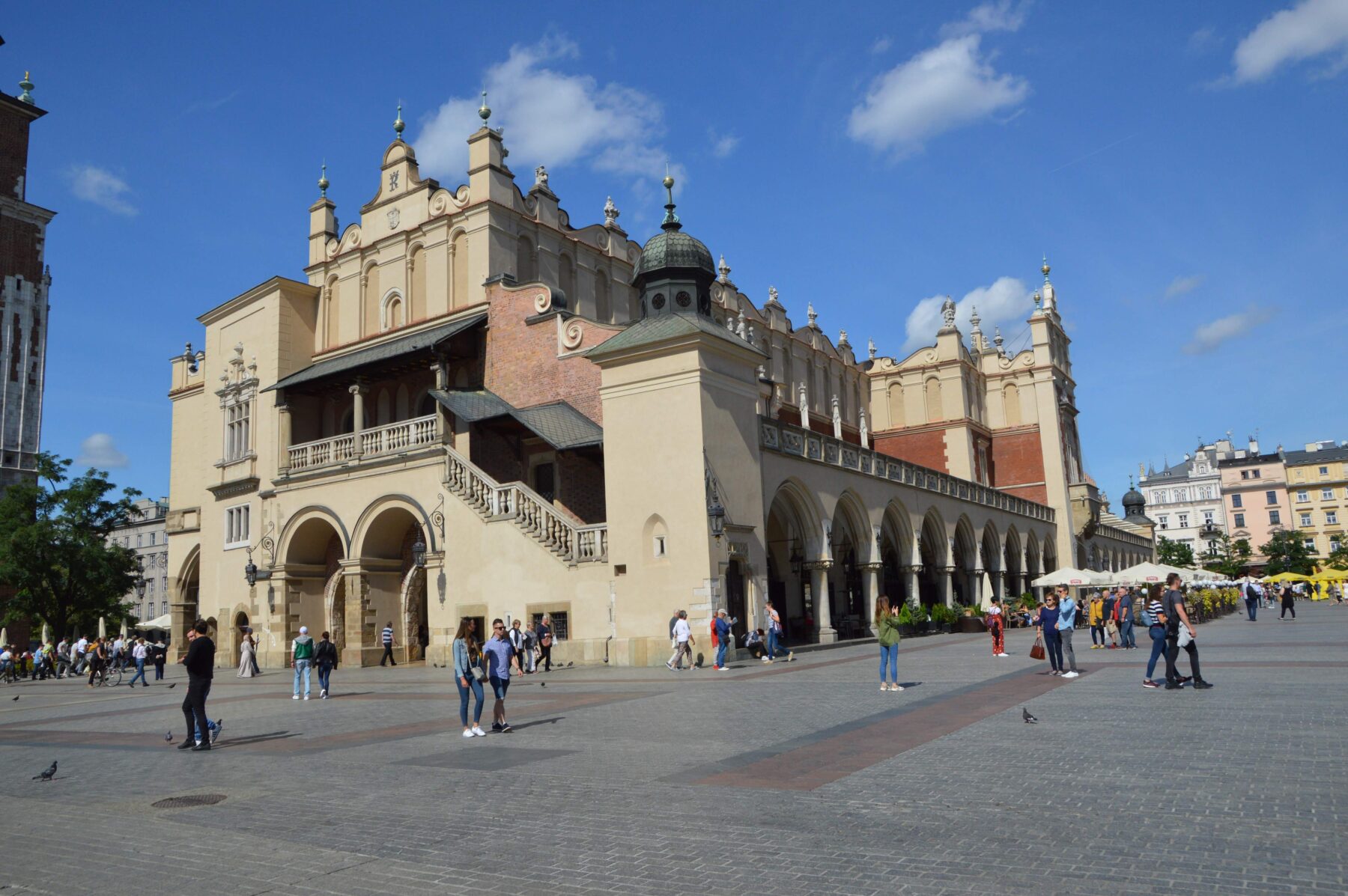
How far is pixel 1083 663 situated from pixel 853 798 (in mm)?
14135

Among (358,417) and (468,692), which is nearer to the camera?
(468,692)

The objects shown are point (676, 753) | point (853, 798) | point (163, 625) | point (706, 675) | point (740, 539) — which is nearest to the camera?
point (853, 798)

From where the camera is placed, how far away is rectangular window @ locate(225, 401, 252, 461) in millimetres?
38094

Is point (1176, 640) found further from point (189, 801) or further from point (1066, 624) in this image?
point (189, 801)

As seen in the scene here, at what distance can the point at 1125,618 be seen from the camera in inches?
981

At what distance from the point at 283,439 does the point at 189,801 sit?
29071mm

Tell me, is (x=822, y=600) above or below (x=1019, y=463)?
below

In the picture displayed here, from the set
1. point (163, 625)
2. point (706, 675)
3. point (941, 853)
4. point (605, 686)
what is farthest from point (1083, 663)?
point (163, 625)

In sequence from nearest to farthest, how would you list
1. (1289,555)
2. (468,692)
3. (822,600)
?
(468,692)
(822,600)
(1289,555)

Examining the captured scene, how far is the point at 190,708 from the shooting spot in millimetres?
12680

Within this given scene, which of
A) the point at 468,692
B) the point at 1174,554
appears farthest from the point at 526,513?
the point at 1174,554

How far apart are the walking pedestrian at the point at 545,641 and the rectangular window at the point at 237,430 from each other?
17530 millimetres

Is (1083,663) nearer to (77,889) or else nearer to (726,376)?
(726,376)

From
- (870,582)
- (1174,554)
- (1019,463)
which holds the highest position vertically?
(1019,463)
